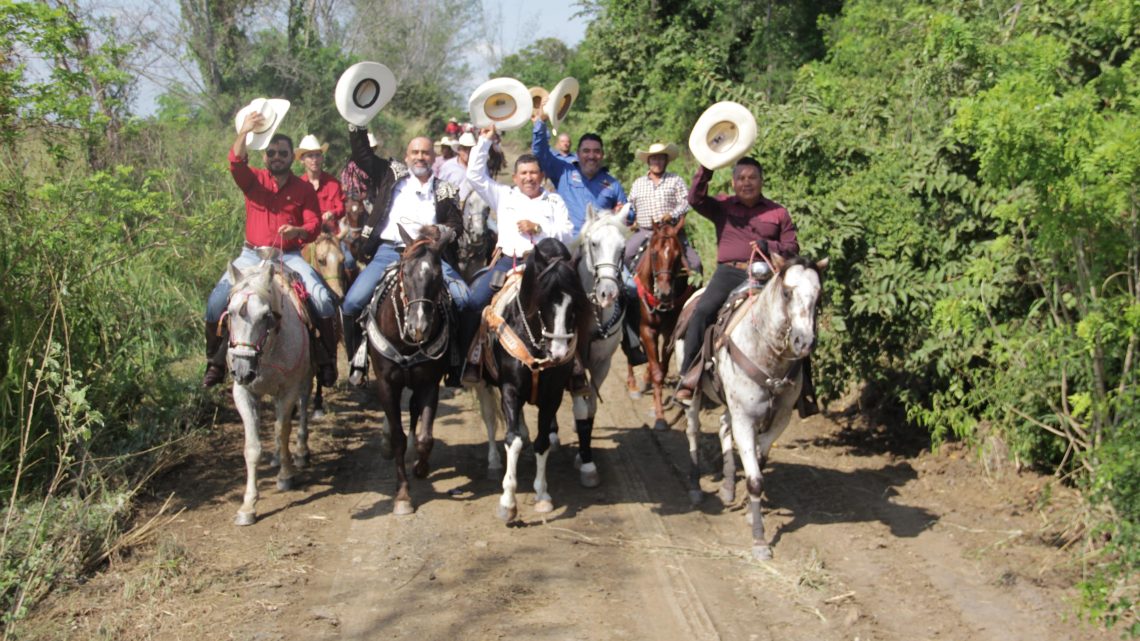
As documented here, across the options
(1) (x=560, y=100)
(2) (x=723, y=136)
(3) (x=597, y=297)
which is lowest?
(3) (x=597, y=297)

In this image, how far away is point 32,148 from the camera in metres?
9.48

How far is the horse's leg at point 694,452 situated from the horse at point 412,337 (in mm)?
2190

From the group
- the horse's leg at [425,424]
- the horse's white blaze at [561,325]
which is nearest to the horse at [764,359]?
the horse's white blaze at [561,325]

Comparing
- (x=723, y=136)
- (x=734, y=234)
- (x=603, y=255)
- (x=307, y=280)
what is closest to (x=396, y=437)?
(x=307, y=280)

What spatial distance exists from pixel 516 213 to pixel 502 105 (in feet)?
3.67

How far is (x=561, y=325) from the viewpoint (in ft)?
25.1

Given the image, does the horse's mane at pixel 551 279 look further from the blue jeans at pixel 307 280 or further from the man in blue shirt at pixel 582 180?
the man in blue shirt at pixel 582 180

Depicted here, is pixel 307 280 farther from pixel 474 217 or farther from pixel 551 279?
pixel 474 217

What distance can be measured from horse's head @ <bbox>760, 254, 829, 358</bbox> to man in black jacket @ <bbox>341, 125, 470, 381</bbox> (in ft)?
9.31

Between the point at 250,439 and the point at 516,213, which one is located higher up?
the point at 516,213

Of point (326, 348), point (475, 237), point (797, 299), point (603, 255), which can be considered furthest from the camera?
point (475, 237)

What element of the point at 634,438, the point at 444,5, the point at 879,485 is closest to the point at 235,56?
the point at 634,438

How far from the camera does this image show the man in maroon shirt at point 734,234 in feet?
29.0

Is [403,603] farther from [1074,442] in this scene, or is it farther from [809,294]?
[1074,442]
